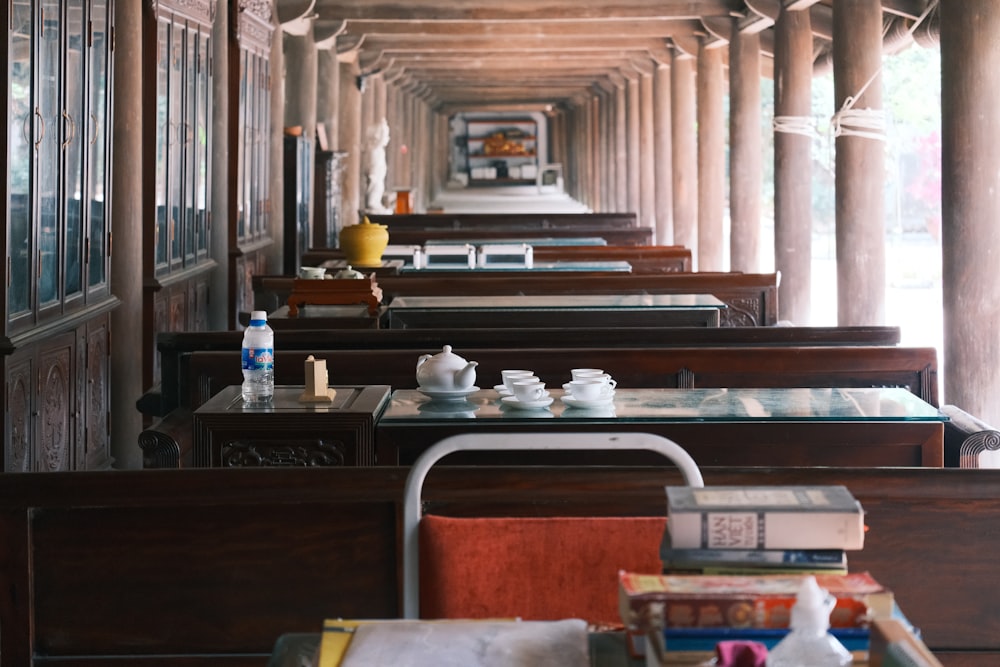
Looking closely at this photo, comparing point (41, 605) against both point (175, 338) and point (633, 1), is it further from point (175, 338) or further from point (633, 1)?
point (633, 1)

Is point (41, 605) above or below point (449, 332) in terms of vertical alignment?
below

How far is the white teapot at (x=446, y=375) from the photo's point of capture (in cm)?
400

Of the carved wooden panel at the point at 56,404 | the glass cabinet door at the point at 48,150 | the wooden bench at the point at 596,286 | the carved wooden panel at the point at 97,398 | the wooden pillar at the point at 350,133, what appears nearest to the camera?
the glass cabinet door at the point at 48,150

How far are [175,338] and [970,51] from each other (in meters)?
3.55

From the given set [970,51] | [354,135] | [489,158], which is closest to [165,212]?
[970,51]

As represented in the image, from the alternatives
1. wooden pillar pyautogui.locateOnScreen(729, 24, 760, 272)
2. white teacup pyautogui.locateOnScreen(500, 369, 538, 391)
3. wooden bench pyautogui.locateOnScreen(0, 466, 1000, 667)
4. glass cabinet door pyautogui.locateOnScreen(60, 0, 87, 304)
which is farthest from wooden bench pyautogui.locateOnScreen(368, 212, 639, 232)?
wooden bench pyautogui.locateOnScreen(0, 466, 1000, 667)

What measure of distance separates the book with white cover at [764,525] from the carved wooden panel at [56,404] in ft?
13.9

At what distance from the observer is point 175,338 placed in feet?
17.2

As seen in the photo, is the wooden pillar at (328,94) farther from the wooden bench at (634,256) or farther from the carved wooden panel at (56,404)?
the carved wooden panel at (56,404)

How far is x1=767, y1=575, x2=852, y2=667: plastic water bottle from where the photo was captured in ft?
4.50

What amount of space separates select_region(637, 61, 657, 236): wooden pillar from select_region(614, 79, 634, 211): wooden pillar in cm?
209

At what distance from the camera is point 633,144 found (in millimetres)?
21938

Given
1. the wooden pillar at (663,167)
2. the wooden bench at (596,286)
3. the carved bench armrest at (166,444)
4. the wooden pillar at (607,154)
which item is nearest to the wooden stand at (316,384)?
the carved bench armrest at (166,444)

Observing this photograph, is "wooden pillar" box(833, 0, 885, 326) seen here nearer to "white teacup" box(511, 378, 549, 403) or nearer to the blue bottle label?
"white teacup" box(511, 378, 549, 403)
